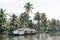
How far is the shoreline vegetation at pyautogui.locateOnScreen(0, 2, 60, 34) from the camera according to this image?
220 feet

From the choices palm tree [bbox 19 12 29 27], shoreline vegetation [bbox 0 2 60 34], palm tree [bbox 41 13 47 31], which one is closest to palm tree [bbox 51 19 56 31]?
shoreline vegetation [bbox 0 2 60 34]

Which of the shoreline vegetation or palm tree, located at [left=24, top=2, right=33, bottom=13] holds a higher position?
palm tree, located at [left=24, top=2, right=33, bottom=13]

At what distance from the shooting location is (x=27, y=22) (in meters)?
83.1

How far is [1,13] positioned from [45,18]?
34992 mm

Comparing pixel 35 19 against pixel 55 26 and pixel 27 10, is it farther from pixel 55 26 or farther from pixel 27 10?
pixel 55 26

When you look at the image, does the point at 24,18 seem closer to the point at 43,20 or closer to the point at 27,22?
the point at 27,22

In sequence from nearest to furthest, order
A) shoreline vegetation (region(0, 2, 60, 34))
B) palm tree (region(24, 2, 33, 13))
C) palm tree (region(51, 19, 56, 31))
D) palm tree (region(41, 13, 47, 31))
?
shoreline vegetation (region(0, 2, 60, 34)), palm tree (region(24, 2, 33, 13)), palm tree (region(41, 13, 47, 31)), palm tree (region(51, 19, 56, 31))

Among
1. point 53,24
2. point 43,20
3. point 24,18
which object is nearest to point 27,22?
point 24,18

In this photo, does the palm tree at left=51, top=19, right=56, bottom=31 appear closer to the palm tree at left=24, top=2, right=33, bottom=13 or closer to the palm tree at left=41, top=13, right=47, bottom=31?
the palm tree at left=41, top=13, right=47, bottom=31

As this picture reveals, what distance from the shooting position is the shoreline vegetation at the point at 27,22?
67.0 metres

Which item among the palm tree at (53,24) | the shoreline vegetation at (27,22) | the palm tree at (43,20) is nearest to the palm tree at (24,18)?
the shoreline vegetation at (27,22)

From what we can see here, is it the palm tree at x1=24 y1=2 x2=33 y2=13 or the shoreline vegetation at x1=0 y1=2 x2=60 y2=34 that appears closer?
the shoreline vegetation at x1=0 y1=2 x2=60 y2=34

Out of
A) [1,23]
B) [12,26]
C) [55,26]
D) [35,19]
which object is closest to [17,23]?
[12,26]

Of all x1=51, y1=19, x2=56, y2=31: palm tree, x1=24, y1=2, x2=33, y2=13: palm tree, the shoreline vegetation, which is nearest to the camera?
the shoreline vegetation
